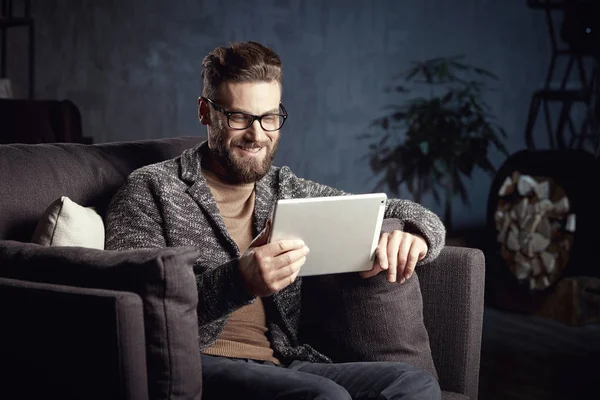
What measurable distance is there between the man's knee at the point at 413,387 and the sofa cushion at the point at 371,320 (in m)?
0.12

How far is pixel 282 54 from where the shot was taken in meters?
4.20

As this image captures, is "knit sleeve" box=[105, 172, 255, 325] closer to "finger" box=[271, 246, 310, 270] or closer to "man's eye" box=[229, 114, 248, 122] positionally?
"finger" box=[271, 246, 310, 270]

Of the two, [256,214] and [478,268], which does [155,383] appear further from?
[478,268]

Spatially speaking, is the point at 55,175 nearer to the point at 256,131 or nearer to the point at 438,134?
the point at 256,131

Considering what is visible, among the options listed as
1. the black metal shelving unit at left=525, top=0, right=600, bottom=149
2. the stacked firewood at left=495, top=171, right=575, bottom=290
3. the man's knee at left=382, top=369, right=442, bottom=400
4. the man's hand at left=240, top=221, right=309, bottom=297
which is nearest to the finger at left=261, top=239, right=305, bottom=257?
the man's hand at left=240, top=221, right=309, bottom=297

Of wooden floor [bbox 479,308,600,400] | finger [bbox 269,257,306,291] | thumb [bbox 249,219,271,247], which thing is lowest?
wooden floor [bbox 479,308,600,400]

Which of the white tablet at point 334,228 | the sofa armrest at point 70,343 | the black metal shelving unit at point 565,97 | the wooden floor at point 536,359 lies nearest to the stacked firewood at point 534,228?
the wooden floor at point 536,359

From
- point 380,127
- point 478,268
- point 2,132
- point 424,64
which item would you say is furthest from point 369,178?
point 478,268

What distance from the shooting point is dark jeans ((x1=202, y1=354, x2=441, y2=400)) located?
1.50m

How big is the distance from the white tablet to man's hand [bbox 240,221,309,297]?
1.0 inches

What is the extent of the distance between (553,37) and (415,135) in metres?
1.12

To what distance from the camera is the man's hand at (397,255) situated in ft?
5.52

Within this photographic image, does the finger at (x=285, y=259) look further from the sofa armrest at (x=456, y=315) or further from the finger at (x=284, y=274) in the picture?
the sofa armrest at (x=456, y=315)

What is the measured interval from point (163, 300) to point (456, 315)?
30.7 inches
